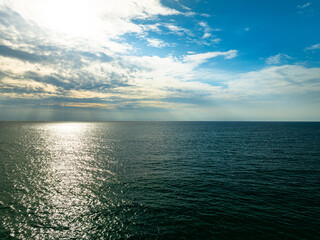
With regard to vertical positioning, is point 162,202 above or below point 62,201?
above

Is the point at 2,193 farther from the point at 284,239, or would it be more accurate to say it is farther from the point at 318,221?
the point at 318,221

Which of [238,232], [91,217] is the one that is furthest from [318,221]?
[91,217]

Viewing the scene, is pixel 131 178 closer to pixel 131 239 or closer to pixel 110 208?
pixel 110 208

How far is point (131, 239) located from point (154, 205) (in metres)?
7.83

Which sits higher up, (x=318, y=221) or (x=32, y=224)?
(x=318, y=221)

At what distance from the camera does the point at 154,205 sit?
27.9 meters

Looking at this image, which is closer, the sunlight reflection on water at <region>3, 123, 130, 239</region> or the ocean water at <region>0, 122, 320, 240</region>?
the ocean water at <region>0, 122, 320, 240</region>

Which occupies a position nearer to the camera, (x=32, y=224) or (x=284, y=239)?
(x=284, y=239)

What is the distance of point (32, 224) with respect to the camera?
23422 millimetres

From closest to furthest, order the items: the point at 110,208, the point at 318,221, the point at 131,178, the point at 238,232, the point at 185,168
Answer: the point at 238,232 < the point at 318,221 < the point at 110,208 < the point at 131,178 < the point at 185,168

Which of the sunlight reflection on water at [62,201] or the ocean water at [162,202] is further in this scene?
the sunlight reflection on water at [62,201]

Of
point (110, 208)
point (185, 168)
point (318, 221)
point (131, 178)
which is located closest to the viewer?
point (318, 221)

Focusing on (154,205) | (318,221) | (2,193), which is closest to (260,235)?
(318,221)

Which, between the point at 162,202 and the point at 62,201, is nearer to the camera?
the point at 162,202
